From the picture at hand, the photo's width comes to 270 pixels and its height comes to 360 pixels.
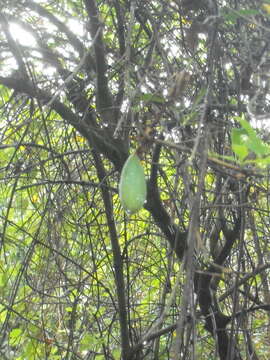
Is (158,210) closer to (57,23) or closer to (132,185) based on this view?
(57,23)

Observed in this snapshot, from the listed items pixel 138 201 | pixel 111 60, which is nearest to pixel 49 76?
pixel 111 60

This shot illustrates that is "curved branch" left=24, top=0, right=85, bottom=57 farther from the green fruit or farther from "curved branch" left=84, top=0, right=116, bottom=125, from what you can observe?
the green fruit

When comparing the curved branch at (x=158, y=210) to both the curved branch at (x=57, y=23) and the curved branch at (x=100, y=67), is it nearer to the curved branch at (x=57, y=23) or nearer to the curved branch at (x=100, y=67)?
the curved branch at (x=100, y=67)

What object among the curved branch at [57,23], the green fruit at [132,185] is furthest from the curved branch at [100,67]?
the green fruit at [132,185]

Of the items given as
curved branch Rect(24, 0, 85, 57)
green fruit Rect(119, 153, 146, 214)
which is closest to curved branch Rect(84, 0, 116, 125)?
curved branch Rect(24, 0, 85, 57)

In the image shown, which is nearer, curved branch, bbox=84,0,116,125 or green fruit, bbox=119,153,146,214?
green fruit, bbox=119,153,146,214

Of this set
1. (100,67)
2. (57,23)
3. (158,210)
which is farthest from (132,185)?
(57,23)

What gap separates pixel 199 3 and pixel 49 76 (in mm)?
557

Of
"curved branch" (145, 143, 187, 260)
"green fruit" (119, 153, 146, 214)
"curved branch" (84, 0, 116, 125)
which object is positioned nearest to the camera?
"green fruit" (119, 153, 146, 214)

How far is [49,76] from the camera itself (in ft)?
5.75

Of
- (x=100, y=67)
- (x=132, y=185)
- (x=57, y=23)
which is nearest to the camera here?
(x=132, y=185)

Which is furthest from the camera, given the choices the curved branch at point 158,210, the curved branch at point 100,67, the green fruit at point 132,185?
the curved branch at point 158,210

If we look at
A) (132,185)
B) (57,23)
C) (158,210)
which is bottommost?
(132,185)

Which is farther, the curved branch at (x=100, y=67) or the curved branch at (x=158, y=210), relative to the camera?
the curved branch at (x=158, y=210)
